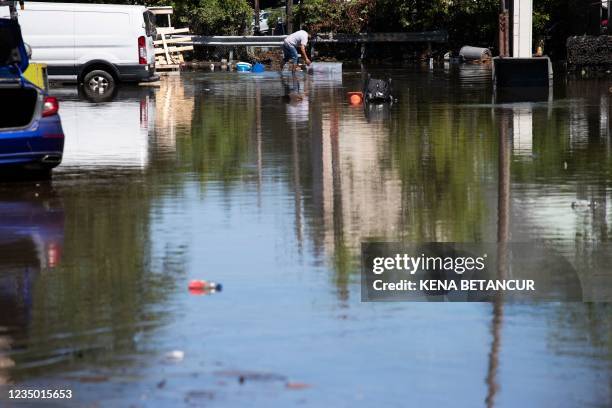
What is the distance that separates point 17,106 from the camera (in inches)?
624

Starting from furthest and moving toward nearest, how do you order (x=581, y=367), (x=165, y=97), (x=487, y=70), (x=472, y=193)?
(x=487, y=70) < (x=165, y=97) < (x=472, y=193) < (x=581, y=367)

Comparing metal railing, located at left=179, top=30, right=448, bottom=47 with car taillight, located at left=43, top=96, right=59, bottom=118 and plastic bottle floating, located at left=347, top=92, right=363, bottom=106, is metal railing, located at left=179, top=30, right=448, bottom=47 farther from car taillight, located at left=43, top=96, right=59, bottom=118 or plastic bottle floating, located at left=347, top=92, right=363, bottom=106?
car taillight, located at left=43, top=96, right=59, bottom=118

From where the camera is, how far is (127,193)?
14242mm

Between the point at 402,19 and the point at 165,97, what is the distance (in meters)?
26.9

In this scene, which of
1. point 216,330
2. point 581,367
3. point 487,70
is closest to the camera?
point 581,367

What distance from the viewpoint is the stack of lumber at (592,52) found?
133 feet

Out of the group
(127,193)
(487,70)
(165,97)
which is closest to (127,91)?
(165,97)

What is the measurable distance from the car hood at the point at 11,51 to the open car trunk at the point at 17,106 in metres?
0.22

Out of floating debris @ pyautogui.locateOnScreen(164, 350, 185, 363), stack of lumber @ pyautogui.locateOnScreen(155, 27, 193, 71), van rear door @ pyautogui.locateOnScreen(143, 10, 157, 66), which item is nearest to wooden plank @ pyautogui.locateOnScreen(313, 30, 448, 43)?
stack of lumber @ pyautogui.locateOnScreen(155, 27, 193, 71)

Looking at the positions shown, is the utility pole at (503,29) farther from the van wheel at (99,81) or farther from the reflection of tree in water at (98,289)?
the reflection of tree in water at (98,289)

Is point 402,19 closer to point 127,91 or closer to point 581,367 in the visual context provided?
point 127,91

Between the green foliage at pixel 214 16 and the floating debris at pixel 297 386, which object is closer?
the floating debris at pixel 297 386

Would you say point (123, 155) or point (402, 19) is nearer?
point (123, 155)

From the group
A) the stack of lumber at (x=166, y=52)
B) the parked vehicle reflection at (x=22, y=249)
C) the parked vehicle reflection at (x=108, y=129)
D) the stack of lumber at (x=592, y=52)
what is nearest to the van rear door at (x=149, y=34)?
the parked vehicle reflection at (x=108, y=129)
